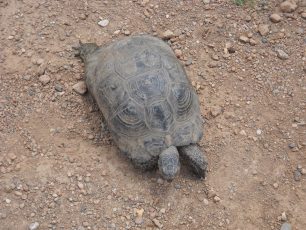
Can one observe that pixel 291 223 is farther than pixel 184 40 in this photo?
No

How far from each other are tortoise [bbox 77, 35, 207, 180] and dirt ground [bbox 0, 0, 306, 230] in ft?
0.78

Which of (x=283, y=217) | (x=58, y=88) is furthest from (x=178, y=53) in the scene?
(x=283, y=217)

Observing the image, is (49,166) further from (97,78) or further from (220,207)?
(220,207)

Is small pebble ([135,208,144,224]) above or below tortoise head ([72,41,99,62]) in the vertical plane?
below

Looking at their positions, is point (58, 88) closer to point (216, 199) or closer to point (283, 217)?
point (216, 199)

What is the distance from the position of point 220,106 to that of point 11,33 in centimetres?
241

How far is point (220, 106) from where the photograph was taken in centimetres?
514

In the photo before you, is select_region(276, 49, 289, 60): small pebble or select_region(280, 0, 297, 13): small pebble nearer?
select_region(276, 49, 289, 60): small pebble

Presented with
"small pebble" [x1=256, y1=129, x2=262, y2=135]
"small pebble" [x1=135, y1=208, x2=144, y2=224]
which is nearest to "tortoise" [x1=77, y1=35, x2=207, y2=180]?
"small pebble" [x1=135, y1=208, x2=144, y2=224]

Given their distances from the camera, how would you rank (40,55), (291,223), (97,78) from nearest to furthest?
1. (291,223)
2. (97,78)
3. (40,55)

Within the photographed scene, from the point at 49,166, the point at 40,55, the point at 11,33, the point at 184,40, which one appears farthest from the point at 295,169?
the point at 11,33

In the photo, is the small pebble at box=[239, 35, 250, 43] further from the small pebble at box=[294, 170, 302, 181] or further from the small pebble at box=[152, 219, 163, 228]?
the small pebble at box=[152, 219, 163, 228]

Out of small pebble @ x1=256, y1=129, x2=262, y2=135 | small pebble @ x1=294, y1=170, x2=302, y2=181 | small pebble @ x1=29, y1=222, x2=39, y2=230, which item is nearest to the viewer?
small pebble @ x1=29, y1=222, x2=39, y2=230

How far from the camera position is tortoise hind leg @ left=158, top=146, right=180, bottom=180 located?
448 cm
